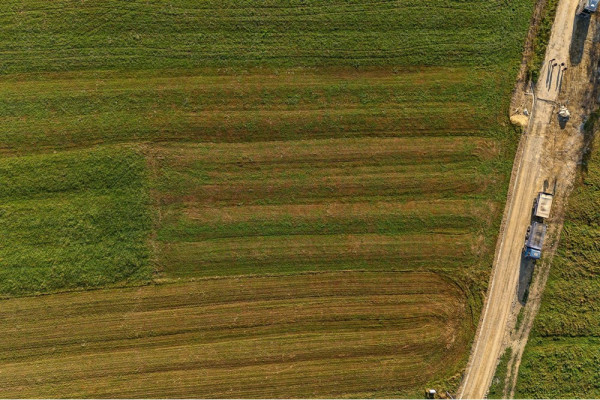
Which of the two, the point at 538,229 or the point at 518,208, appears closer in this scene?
the point at 538,229

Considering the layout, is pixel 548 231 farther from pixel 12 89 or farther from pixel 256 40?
pixel 12 89

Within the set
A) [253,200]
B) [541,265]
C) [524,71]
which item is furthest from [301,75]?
[541,265]

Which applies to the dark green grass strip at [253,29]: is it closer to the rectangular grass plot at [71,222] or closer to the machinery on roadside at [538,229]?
the rectangular grass plot at [71,222]

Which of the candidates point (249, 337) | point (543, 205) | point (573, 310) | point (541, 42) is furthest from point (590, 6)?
point (249, 337)

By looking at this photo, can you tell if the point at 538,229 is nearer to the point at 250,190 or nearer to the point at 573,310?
the point at 573,310

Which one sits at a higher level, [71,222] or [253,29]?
[253,29]

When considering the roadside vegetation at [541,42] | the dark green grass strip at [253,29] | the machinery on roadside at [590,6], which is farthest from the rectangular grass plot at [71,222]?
the machinery on roadside at [590,6]
